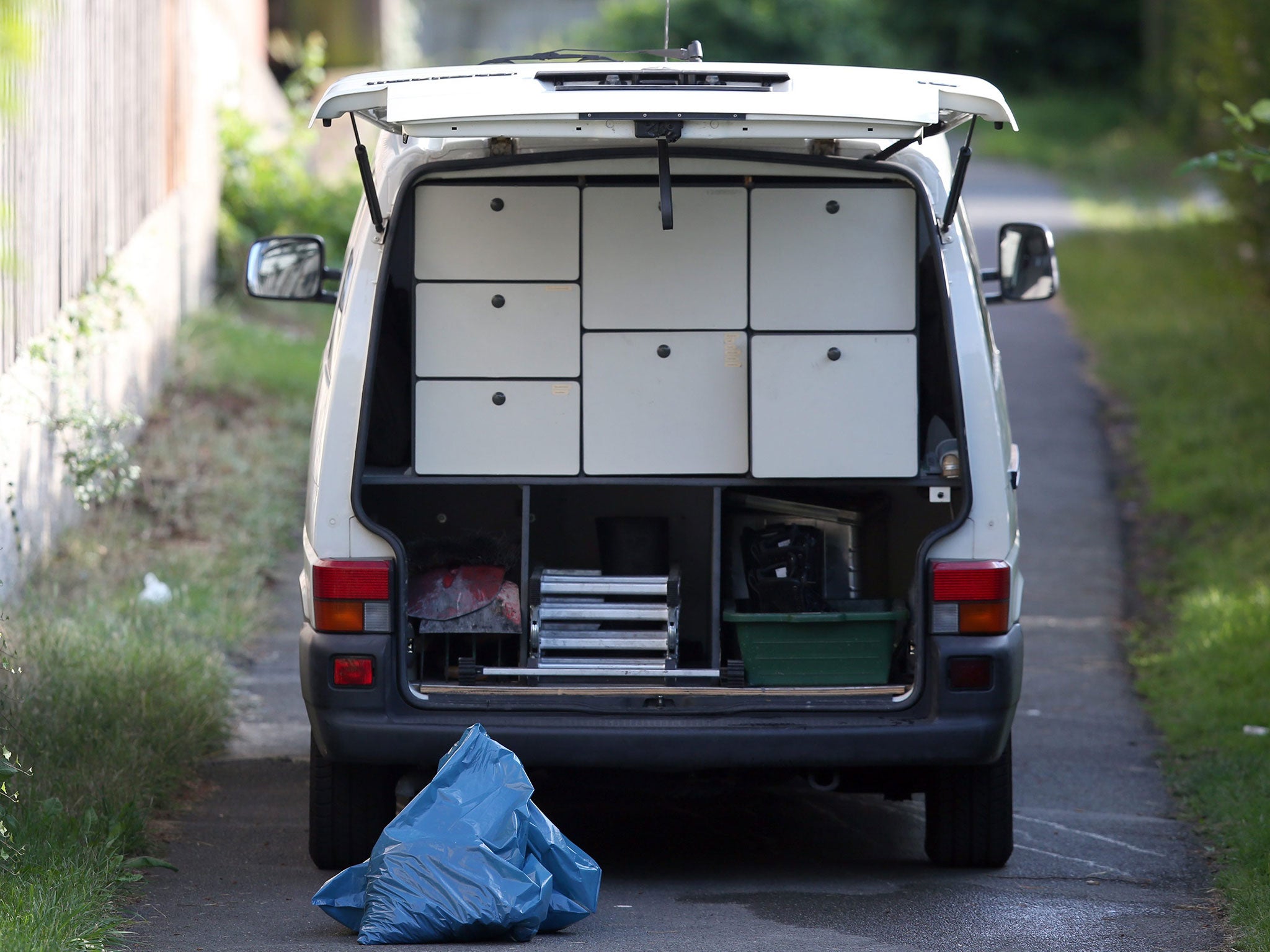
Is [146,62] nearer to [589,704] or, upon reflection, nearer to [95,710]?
[95,710]

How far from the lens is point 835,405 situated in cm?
464

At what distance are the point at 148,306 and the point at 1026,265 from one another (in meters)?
5.62

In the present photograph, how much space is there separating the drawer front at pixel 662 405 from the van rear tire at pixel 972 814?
3.45ft

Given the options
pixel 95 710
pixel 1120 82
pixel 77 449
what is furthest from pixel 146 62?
pixel 1120 82

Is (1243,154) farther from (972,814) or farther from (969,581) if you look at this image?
(972,814)

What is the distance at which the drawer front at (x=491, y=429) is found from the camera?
4.64 meters

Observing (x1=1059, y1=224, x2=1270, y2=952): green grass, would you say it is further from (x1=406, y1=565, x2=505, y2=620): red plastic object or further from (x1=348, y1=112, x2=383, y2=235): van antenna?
(x1=348, y1=112, x2=383, y2=235): van antenna

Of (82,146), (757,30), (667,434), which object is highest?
(757,30)

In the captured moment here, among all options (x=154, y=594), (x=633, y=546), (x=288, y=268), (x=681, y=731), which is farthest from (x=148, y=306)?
(x=681, y=731)

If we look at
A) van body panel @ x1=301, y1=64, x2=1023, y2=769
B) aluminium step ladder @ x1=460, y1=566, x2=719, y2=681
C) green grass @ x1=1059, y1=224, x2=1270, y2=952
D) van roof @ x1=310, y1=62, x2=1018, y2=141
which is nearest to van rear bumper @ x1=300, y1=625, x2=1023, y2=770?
van body panel @ x1=301, y1=64, x2=1023, y2=769

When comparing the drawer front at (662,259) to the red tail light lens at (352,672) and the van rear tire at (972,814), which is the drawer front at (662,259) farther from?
the van rear tire at (972,814)

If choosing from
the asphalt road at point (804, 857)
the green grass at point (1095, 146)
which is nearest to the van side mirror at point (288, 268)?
the asphalt road at point (804, 857)

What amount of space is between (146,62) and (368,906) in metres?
7.22

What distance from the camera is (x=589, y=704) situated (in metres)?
4.44
